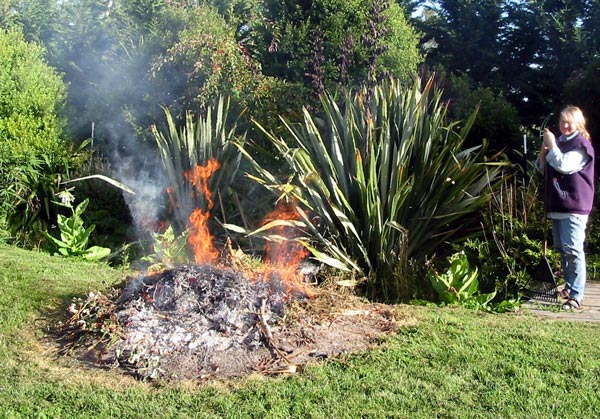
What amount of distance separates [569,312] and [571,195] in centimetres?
95

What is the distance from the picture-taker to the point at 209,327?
4684 millimetres

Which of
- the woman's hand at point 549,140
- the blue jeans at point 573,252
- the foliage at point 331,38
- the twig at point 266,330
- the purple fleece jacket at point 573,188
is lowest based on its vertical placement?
the twig at point 266,330

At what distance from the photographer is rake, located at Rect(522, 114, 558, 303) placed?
19.5 ft

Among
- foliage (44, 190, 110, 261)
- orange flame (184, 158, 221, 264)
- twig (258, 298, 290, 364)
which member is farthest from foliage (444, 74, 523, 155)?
twig (258, 298, 290, 364)

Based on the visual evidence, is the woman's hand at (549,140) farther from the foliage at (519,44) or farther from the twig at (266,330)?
the foliage at (519,44)

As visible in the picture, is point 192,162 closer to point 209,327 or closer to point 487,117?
point 209,327

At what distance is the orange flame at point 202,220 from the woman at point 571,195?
2882mm

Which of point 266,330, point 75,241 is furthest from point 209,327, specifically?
point 75,241

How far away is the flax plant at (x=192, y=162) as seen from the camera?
7828mm

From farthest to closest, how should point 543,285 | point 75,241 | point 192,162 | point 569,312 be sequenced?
point 75,241, point 192,162, point 543,285, point 569,312

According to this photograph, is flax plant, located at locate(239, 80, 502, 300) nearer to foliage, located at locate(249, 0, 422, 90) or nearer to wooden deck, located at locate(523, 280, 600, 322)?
wooden deck, located at locate(523, 280, 600, 322)

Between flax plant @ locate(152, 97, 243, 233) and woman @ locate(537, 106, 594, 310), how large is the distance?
10.9 feet

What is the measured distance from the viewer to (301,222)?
6.43 metres

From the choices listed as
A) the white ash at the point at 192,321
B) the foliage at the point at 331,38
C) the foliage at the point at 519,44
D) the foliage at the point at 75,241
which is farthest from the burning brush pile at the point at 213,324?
the foliage at the point at 519,44
